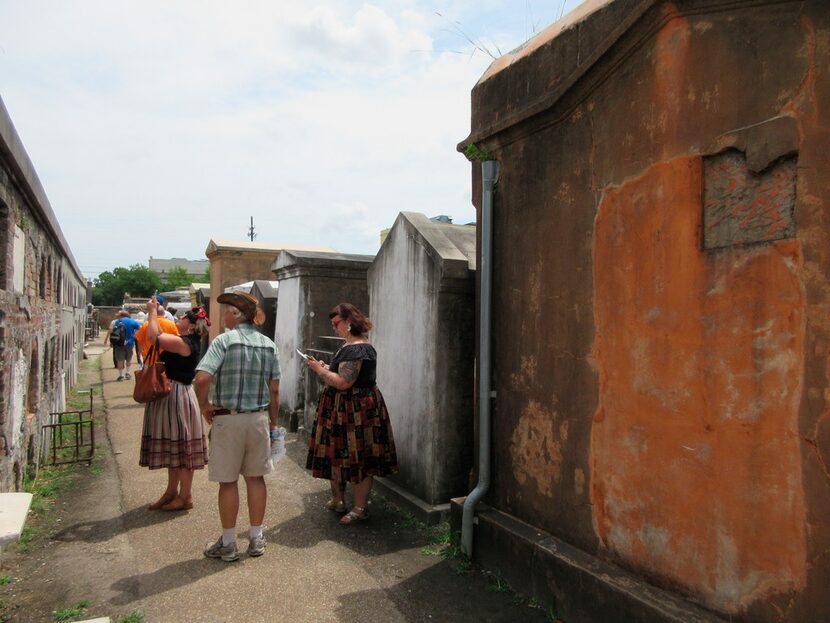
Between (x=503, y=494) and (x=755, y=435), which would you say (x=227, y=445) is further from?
(x=755, y=435)

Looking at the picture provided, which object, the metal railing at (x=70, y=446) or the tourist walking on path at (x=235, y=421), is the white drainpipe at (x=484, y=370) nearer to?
the tourist walking on path at (x=235, y=421)

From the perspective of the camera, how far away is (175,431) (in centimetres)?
512

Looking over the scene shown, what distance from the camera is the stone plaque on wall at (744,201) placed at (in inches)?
95.4

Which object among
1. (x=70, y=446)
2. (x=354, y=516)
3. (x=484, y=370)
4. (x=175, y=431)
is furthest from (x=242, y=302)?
(x=70, y=446)

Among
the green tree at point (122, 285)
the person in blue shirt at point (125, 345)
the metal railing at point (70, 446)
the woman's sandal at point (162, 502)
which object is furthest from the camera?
the green tree at point (122, 285)

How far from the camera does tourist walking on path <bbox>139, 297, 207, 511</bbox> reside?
511cm

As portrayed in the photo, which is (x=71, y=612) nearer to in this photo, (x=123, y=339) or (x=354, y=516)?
(x=354, y=516)

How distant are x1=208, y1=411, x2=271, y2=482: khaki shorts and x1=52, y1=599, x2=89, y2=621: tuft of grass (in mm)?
979

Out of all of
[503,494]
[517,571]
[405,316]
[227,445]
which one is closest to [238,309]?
[227,445]

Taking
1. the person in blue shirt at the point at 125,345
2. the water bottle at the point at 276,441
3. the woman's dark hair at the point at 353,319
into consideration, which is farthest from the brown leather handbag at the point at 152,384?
the person in blue shirt at the point at 125,345

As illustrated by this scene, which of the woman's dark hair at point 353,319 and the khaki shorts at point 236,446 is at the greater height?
the woman's dark hair at point 353,319

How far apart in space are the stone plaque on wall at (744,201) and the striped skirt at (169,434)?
4.22 metres

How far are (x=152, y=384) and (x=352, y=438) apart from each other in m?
1.67

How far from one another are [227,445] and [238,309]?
942mm
